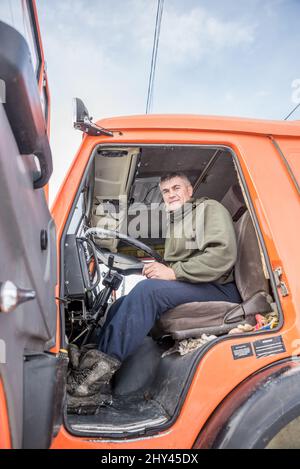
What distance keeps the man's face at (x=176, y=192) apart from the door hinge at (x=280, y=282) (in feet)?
2.77

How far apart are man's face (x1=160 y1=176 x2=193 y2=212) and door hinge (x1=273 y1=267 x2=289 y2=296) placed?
2.77ft

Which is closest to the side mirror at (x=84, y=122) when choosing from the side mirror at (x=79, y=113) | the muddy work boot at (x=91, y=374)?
the side mirror at (x=79, y=113)

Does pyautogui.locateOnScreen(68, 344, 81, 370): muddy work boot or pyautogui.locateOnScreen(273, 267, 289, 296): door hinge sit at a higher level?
pyautogui.locateOnScreen(273, 267, 289, 296): door hinge

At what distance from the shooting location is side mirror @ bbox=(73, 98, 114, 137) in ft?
5.50

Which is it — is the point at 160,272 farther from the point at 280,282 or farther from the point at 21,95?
the point at 21,95

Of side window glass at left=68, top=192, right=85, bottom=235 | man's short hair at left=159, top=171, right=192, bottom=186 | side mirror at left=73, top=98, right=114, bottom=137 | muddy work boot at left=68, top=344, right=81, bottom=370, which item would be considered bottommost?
muddy work boot at left=68, top=344, right=81, bottom=370

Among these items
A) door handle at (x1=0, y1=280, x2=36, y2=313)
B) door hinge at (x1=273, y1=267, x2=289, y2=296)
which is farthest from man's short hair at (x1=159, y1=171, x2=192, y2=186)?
door handle at (x1=0, y1=280, x2=36, y2=313)

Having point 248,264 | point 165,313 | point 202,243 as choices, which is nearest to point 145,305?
point 165,313

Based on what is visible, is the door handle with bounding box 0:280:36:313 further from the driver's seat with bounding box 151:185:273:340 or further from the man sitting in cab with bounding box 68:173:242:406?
the driver's seat with bounding box 151:185:273:340

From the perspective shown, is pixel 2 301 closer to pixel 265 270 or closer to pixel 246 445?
pixel 246 445

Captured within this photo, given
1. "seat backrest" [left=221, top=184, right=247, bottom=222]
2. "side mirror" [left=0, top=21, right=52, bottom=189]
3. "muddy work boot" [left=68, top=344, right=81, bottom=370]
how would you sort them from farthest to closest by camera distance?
"seat backrest" [left=221, top=184, right=247, bottom=222], "muddy work boot" [left=68, top=344, right=81, bottom=370], "side mirror" [left=0, top=21, right=52, bottom=189]

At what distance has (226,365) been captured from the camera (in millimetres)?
1511

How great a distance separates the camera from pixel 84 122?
170cm
